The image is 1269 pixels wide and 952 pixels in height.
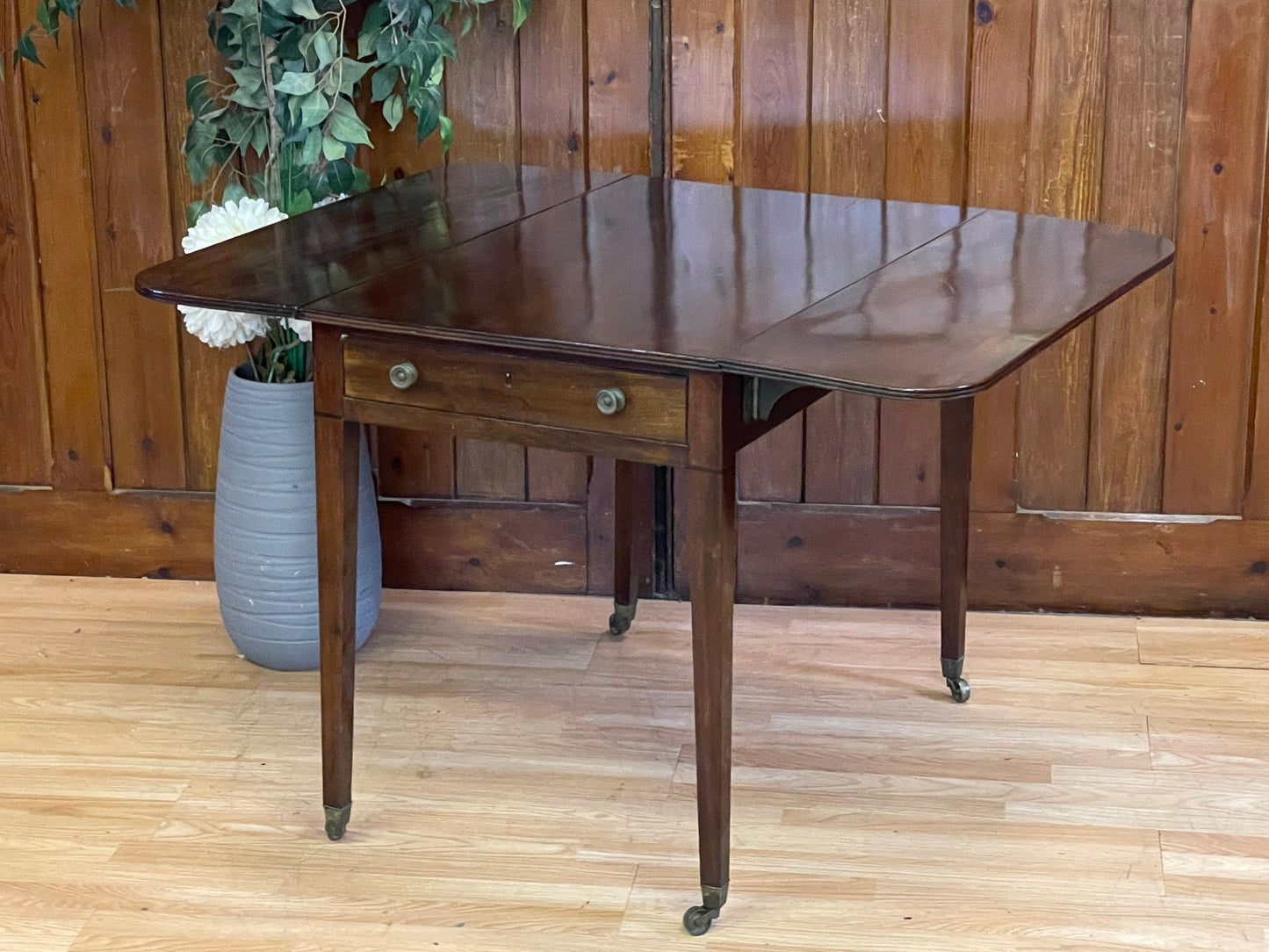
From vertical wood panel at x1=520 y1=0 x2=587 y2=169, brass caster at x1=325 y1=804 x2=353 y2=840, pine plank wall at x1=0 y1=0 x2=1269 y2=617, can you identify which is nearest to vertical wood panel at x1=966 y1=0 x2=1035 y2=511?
pine plank wall at x1=0 y1=0 x2=1269 y2=617

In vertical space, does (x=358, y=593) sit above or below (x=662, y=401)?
below

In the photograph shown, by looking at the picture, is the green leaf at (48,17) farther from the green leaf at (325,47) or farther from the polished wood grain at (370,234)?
the polished wood grain at (370,234)

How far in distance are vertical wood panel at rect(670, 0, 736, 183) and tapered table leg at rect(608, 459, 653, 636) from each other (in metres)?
0.52

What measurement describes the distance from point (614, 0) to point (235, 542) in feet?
3.53

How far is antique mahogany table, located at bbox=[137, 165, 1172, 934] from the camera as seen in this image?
177 centimetres

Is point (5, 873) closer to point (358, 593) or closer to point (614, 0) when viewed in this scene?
point (358, 593)

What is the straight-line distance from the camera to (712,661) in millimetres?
1910

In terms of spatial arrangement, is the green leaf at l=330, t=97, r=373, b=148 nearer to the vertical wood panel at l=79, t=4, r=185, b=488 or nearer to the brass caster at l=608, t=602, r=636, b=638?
the vertical wood panel at l=79, t=4, r=185, b=488

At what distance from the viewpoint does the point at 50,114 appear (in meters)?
2.83

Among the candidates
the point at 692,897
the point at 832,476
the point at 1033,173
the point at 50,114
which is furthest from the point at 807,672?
the point at 50,114

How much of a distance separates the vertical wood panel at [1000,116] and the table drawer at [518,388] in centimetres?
108

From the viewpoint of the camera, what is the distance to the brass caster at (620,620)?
280cm

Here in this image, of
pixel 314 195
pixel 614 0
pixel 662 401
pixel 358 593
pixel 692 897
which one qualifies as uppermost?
pixel 614 0

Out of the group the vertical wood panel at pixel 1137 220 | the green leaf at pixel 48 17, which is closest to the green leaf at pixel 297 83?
the green leaf at pixel 48 17
